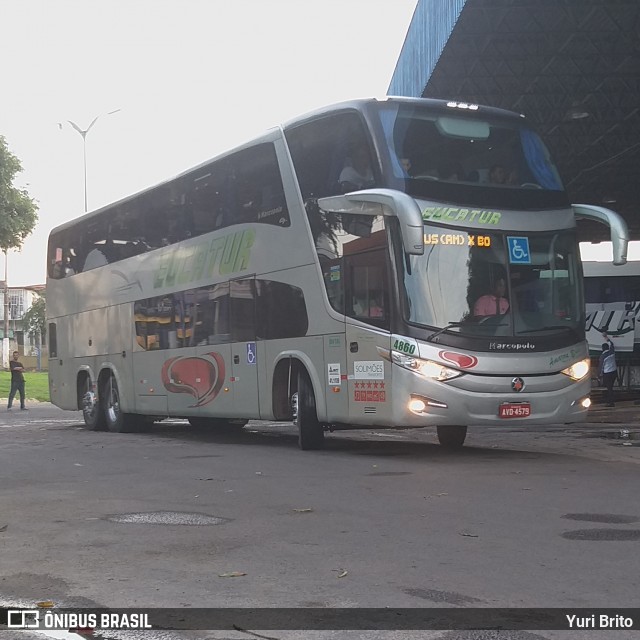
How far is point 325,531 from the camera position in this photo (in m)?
7.39

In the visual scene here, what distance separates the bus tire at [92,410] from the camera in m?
21.2

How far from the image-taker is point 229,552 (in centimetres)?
657

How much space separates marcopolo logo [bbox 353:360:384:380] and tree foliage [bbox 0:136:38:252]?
1609 inches

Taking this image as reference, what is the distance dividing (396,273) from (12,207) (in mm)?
42244

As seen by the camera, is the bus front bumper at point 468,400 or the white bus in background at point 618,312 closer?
the bus front bumper at point 468,400

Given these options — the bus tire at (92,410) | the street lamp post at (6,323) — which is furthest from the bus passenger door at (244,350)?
the street lamp post at (6,323)

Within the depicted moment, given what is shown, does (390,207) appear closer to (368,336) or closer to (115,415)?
(368,336)

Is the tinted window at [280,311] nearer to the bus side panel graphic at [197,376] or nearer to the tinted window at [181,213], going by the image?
the tinted window at [181,213]

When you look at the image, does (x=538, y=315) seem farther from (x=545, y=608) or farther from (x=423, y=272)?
(x=545, y=608)

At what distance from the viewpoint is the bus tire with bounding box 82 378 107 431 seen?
21156 millimetres

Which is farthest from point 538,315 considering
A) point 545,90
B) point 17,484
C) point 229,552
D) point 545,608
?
point 545,90

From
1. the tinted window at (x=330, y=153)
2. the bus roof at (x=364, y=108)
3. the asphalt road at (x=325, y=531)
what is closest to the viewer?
the asphalt road at (x=325, y=531)

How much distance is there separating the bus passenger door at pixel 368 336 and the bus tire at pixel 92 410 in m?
9.31

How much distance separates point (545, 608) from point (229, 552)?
224cm
